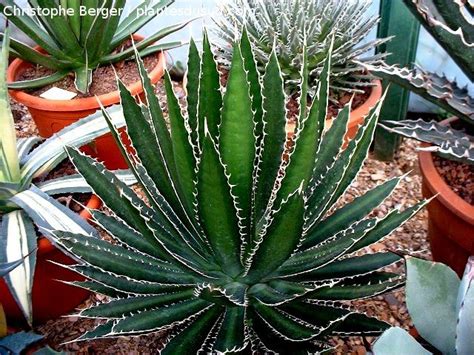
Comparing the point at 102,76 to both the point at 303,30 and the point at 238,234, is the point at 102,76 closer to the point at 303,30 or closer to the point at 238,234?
the point at 303,30

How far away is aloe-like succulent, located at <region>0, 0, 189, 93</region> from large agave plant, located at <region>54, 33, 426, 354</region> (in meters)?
0.83

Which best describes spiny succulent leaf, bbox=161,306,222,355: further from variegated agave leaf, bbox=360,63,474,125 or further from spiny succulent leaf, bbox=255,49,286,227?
variegated agave leaf, bbox=360,63,474,125

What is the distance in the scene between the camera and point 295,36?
1657 millimetres

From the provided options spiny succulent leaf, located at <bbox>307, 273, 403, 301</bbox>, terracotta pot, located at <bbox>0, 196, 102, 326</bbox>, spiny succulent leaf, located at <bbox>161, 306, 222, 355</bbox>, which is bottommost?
terracotta pot, located at <bbox>0, 196, 102, 326</bbox>

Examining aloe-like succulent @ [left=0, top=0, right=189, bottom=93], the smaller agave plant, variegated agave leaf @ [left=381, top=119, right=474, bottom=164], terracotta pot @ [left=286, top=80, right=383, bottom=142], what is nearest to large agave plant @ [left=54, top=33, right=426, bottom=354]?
the smaller agave plant

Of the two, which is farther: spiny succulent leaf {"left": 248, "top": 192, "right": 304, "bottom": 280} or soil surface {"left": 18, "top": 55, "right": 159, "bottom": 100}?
soil surface {"left": 18, "top": 55, "right": 159, "bottom": 100}

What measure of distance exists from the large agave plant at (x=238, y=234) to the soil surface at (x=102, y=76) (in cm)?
84

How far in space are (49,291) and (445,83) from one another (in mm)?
1162

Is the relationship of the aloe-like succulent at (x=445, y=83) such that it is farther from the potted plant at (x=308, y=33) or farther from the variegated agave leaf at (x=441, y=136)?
the potted plant at (x=308, y=33)

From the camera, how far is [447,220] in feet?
4.57

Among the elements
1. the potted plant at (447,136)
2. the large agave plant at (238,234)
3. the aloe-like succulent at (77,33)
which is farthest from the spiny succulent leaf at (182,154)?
the aloe-like succulent at (77,33)

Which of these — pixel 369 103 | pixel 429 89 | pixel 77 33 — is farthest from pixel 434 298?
pixel 77 33

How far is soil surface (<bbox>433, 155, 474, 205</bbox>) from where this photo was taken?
1.42 metres

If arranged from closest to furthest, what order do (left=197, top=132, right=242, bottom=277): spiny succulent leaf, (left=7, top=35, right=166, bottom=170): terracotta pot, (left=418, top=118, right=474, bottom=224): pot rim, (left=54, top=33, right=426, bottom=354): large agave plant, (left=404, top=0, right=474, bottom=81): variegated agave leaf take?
1. (left=197, top=132, right=242, bottom=277): spiny succulent leaf
2. (left=54, top=33, right=426, bottom=354): large agave plant
3. (left=404, top=0, right=474, bottom=81): variegated agave leaf
4. (left=418, top=118, right=474, bottom=224): pot rim
5. (left=7, top=35, right=166, bottom=170): terracotta pot
